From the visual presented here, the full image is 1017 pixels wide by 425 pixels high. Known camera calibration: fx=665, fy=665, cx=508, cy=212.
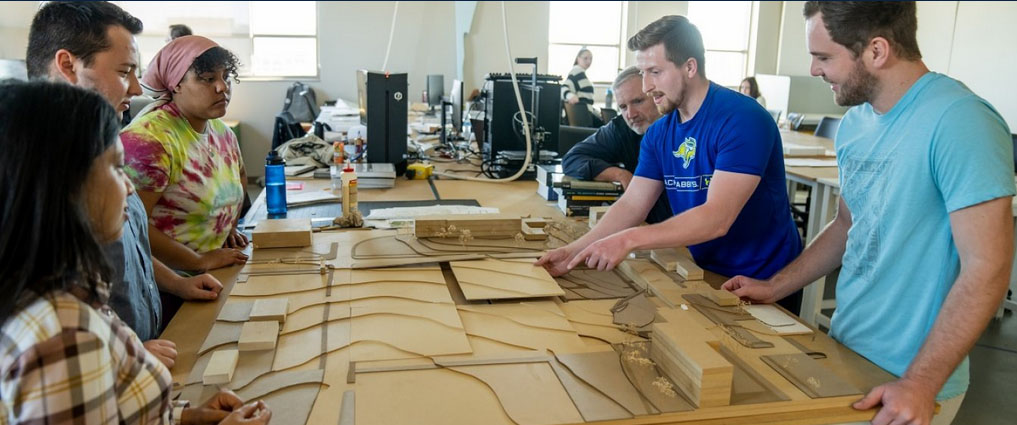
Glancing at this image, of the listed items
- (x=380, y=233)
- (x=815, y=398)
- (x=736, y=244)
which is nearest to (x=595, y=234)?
(x=736, y=244)

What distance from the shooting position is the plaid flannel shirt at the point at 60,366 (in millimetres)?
755

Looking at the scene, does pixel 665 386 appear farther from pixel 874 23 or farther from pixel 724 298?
pixel 874 23

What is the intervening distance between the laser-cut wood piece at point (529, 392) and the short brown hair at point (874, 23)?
2.89ft

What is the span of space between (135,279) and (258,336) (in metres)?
0.37

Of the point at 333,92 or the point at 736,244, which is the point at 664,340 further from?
the point at 333,92

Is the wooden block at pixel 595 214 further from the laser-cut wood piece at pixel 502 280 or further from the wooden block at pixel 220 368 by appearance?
the wooden block at pixel 220 368

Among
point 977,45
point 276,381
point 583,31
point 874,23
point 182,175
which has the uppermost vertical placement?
point 583,31

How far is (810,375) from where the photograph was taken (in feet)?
3.79

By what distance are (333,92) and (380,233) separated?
19.1 feet

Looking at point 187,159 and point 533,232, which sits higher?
point 187,159

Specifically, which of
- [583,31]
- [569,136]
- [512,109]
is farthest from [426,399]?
[583,31]

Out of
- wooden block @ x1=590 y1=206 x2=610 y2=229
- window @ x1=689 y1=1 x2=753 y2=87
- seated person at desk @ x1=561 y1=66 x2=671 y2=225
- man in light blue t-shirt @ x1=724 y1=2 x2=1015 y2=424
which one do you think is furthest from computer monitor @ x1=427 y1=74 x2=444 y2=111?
man in light blue t-shirt @ x1=724 y1=2 x2=1015 y2=424

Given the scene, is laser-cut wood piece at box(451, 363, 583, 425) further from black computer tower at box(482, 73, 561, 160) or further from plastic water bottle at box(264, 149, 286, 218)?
black computer tower at box(482, 73, 561, 160)

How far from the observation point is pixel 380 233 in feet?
6.71
